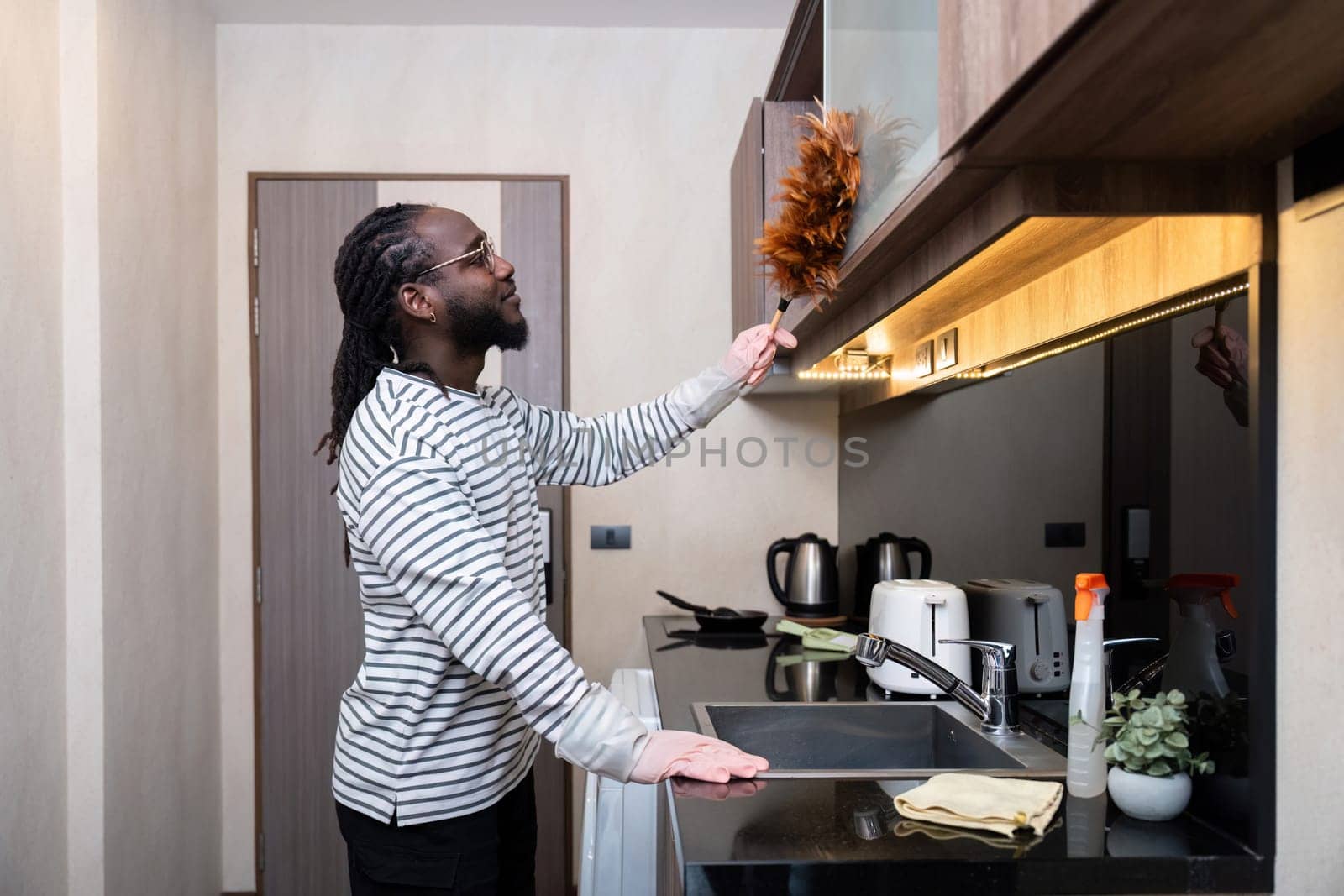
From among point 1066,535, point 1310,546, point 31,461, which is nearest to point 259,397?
point 31,461

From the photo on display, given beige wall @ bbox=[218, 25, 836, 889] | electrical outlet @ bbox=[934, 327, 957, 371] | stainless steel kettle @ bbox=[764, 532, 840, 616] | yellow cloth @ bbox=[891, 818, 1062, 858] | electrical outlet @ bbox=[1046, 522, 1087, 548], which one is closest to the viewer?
yellow cloth @ bbox=[891, 818, 1062, 858]

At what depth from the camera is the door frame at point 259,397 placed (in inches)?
113

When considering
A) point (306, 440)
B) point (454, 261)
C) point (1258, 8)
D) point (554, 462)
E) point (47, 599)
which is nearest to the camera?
point (1258, 8)

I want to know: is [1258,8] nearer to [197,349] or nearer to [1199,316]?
[1199,316]

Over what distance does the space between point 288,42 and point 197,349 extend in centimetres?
87

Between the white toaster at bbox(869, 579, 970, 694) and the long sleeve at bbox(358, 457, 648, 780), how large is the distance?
68cm

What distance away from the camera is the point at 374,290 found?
1.61 m

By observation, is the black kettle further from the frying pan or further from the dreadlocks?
the dreadlocks

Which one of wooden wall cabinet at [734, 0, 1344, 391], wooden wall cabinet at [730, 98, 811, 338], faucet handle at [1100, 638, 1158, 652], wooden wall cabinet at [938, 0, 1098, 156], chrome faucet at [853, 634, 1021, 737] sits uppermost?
wooden wall cabinet at [730, 98, 811, 338]

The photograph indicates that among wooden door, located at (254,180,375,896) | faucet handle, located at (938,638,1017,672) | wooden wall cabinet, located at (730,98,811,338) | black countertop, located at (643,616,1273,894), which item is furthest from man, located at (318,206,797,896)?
wooden door, located at (254,180,375,896)

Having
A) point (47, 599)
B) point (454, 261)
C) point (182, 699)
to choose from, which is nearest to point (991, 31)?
point (454, 261)

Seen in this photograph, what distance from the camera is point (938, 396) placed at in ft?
7.13

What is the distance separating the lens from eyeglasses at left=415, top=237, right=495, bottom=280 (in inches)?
62.6

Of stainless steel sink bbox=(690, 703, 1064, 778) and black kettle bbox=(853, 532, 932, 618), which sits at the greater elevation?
black kettle bbox=(853, 532, 932, 618)
